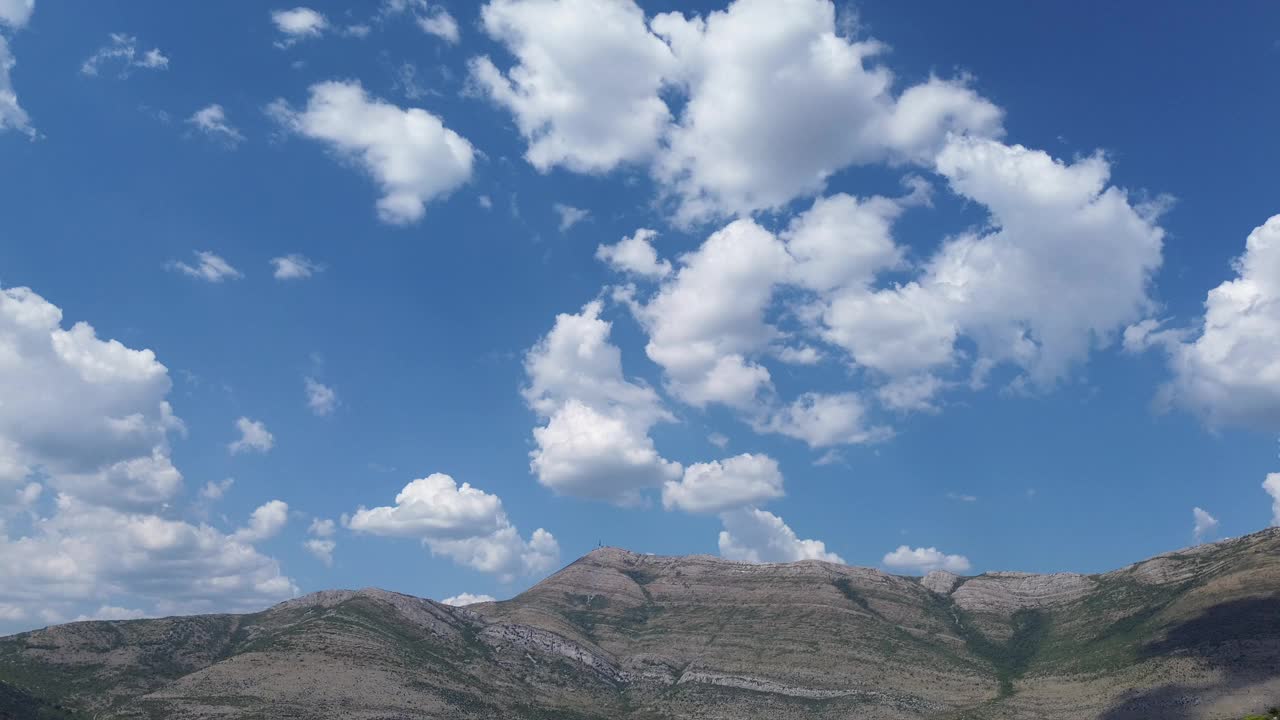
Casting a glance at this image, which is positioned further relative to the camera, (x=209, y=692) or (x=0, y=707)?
(x=209, y=692)

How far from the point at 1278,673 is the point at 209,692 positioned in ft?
745

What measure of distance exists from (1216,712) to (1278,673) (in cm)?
2053

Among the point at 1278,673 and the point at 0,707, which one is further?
the point at 1278,673

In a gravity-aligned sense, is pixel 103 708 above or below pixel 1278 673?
below

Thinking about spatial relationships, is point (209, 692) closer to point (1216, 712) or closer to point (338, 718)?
point (338, 718)

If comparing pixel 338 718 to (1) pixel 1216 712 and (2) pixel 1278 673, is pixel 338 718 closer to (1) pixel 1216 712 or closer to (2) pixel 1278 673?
(1) pixel 1216 712

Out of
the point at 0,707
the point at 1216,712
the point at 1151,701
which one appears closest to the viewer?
the point at 0,707

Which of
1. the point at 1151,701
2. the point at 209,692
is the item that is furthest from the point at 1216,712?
the point at 209,692

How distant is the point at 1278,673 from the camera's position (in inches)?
7643

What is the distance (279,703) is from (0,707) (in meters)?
51.6

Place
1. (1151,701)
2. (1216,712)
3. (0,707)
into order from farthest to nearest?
1. (1151,701)
2. (1216,712)
3. (0,707)

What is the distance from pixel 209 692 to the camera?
198 metres

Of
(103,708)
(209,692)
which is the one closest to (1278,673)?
(209,692)

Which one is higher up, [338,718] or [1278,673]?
[1278,673]
